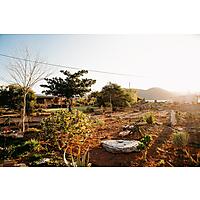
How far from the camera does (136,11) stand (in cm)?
486

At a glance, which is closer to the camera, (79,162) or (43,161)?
(79,162)

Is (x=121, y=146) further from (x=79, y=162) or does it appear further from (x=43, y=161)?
(x=43, y=161)

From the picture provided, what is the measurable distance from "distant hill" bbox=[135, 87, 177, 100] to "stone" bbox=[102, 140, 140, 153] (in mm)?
917

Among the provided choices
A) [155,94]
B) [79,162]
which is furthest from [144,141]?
[79,162]

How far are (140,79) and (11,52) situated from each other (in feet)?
7.91

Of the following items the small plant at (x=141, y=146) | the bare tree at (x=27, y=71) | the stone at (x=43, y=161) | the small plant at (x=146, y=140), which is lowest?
the stone at (x=43, y=161)

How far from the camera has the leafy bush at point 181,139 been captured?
5254mm

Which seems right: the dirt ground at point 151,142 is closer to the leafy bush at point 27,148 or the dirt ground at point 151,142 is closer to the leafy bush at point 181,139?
the leafy bush at point 181,139

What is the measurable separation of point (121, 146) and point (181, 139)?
3.45 feet

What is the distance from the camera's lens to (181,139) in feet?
17.3

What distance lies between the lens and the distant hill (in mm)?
5625

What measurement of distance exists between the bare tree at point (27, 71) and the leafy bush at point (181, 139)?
2586mm

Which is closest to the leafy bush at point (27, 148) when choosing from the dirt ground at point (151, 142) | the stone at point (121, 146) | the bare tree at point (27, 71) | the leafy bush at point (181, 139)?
the bare tree at point (27, 71)
